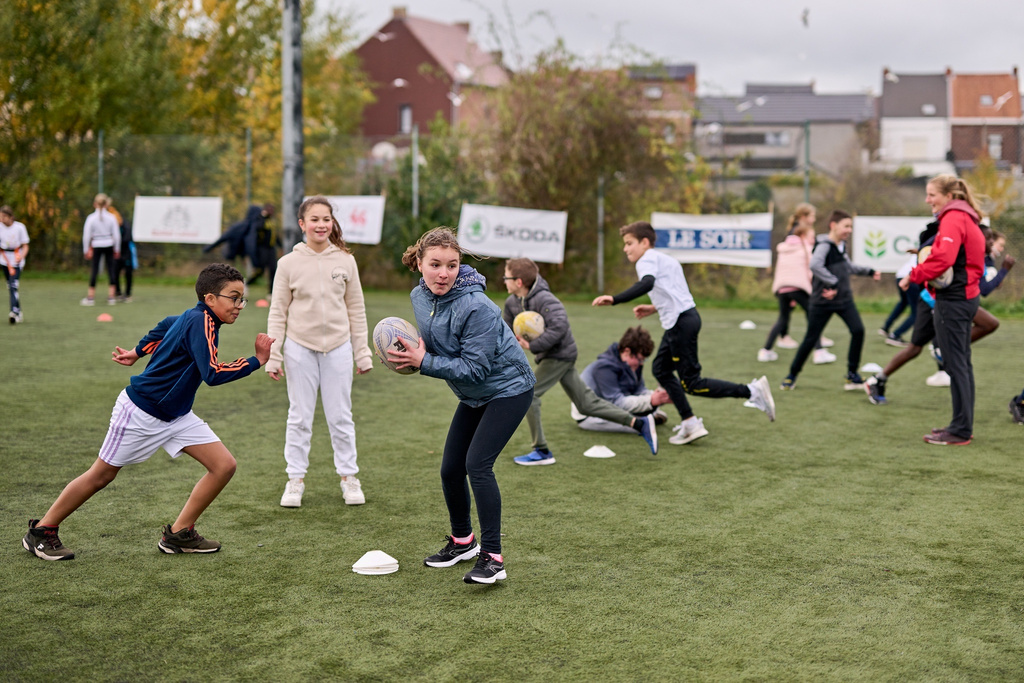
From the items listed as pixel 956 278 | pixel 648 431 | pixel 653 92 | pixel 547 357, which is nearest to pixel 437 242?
pixel 547 357

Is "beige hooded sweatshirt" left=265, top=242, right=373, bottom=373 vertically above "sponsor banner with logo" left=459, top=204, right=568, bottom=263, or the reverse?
"sponsor banner with logo" left=459, top=204, right=568, bottom=263

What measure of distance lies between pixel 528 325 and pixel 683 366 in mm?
1680

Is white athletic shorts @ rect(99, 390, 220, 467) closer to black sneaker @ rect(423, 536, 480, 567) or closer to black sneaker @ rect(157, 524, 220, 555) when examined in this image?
black sneaker @ rect(157, 524, 220, 555)

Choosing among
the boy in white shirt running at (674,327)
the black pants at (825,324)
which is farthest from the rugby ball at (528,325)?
the black pants at (825,324)

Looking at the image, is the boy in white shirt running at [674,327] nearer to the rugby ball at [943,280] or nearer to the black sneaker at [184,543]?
the rugby ball at [943,280]

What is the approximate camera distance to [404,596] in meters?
4.50

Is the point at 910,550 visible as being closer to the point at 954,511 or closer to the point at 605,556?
the point at 954,511

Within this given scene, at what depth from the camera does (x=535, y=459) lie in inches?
281

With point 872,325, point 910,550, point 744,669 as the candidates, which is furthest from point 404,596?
point 872,325

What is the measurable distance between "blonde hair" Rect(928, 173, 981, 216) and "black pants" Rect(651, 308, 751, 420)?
214 cm

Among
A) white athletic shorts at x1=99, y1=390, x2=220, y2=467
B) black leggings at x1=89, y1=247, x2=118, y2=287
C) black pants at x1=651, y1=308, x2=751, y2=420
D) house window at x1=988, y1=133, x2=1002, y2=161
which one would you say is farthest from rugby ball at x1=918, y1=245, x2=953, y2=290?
house window at x1=988, y1=133, x2=1002, y2=161

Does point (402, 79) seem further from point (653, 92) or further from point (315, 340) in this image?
point (315, 340)

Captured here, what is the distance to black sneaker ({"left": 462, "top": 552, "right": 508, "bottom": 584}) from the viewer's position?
15.0 ft

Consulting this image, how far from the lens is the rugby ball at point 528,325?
22.0ft
